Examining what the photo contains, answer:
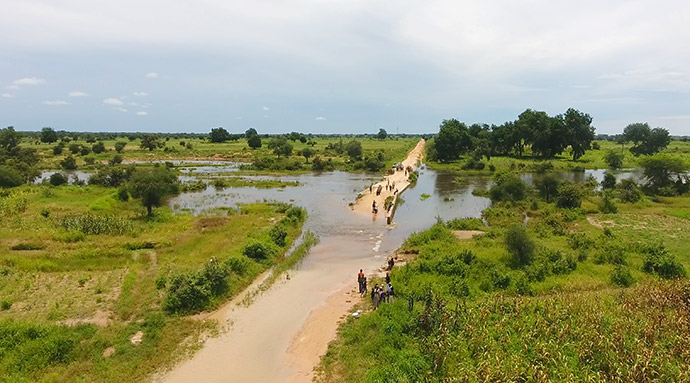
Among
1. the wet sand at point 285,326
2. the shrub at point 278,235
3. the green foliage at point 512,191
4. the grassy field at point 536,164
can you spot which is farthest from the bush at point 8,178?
the grassy field at point 536,164

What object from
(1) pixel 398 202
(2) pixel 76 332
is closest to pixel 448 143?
(1) pixel 398 202

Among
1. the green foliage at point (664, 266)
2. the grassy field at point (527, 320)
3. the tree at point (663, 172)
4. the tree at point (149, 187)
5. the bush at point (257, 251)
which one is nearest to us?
the grassy field at point (527, 320)

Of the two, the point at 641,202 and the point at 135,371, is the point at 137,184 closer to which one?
the point at 135,371

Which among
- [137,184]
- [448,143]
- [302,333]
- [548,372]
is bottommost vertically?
[302,333]

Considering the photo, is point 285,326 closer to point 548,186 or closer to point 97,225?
point 97,225

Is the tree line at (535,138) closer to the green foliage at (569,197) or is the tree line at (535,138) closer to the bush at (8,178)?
the green foliage at (569,197)

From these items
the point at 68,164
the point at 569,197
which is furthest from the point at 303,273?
the point at 68,164

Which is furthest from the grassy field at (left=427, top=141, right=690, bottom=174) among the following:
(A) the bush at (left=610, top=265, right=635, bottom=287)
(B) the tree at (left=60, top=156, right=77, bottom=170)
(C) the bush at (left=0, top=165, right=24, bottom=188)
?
(B) the tree at (left=60, top=156, right=77, bottom=170)
